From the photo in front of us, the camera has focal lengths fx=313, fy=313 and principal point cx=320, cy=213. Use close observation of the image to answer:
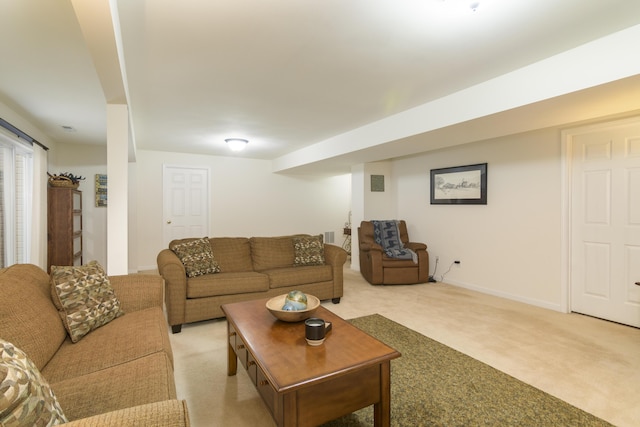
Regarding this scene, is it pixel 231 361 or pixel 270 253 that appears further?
pixel 270 253

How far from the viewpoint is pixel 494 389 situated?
1.97m

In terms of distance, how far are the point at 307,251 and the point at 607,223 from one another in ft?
10.5

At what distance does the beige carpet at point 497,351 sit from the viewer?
72.6 inches

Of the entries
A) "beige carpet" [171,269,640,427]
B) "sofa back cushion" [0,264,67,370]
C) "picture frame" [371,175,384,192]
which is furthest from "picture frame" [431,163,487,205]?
"sofa back cushion" [0,264,67,370]

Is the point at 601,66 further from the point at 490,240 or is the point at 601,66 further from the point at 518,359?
the point at 490,240

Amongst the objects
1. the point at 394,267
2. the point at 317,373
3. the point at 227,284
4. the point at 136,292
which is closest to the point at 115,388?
the point at 317,373

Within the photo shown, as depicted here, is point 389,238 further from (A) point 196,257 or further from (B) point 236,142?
(A) point 196,257

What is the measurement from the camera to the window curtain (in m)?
4.13

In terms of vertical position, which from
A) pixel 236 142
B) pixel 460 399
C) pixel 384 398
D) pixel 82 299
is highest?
pixel 236 142

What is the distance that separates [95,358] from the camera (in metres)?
1.50

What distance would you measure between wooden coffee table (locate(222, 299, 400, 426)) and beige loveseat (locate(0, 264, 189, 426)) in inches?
16.6

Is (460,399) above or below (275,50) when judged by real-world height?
below

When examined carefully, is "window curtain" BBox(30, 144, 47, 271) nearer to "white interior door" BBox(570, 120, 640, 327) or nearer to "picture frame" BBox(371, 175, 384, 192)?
"picture frame" BBox(371, 175, 384, 192)

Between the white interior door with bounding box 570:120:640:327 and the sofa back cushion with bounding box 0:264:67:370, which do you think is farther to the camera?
the white interior door with bounding box 570:120:640:327
